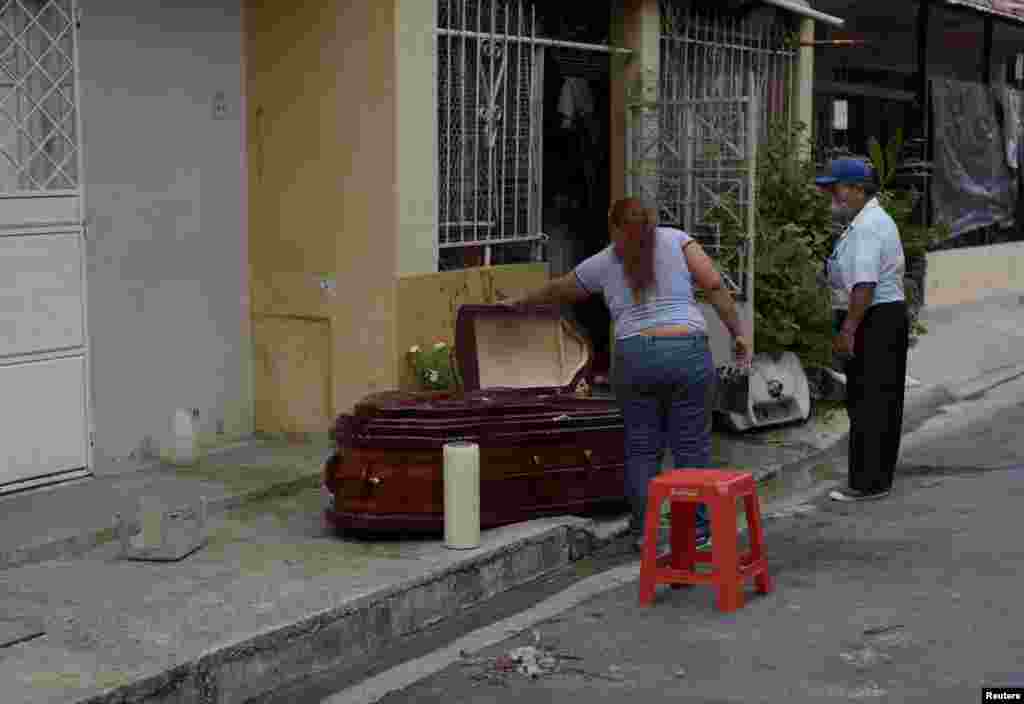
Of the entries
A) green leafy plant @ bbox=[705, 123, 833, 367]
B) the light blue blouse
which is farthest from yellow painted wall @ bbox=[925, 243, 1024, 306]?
the light blue blouse

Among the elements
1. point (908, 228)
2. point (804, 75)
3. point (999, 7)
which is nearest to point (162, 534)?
point (804, 75)

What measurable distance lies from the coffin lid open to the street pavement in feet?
4.85

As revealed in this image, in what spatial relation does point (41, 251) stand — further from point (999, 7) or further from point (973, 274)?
point (973, 274)

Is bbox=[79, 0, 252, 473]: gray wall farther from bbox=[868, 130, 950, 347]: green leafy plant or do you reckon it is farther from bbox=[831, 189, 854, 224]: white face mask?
bbox=[868, 130, 950, 347]: green leafy plant

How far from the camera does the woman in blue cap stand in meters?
8.83

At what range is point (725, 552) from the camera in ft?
21.7

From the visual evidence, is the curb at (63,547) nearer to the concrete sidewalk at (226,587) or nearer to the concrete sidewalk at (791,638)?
the concrete sidewalk at (226,587)

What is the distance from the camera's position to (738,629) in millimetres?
6387

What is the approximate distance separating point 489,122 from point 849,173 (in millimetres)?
2444

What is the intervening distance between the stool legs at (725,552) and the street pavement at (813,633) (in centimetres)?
10

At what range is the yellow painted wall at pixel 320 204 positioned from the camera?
9.30 metres

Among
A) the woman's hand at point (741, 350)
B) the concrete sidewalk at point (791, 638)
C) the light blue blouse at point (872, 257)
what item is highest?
the light blue blouse at point (872, 257)

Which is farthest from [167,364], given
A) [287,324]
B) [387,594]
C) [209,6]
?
[387,594]

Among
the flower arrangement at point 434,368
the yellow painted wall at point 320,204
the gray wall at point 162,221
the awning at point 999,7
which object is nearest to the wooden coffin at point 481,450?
the flower arrangement at point 434,368
